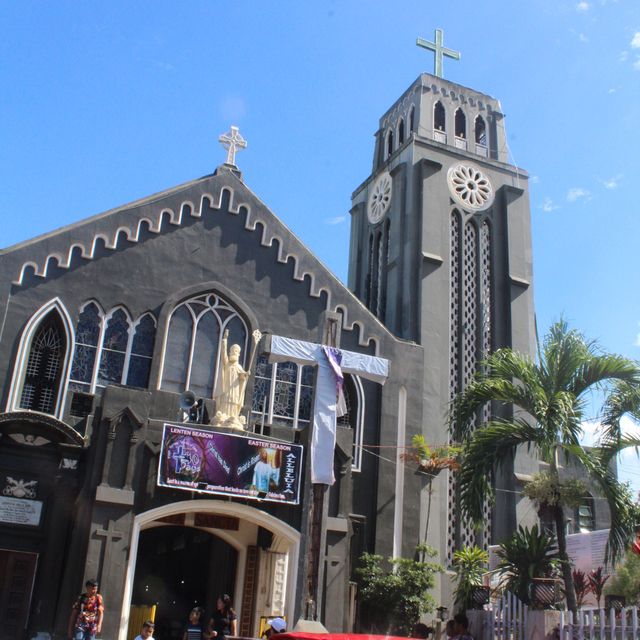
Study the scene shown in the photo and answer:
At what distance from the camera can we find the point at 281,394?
71.5 feet

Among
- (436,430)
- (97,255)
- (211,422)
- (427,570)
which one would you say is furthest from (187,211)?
(427,570)

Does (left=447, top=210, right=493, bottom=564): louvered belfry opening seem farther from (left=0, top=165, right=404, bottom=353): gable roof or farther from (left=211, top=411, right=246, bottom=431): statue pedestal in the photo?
(left=211, top=411, right=246, bottom=431): statue pedestal

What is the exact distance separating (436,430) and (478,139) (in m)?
12.4

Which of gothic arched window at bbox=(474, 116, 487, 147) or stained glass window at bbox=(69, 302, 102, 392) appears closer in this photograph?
stained glass window at bbox=(69, 302, 102, 392)

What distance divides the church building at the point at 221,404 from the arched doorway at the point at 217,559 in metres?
0.06

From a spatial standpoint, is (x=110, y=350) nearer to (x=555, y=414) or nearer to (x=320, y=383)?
(x=320, y=383)

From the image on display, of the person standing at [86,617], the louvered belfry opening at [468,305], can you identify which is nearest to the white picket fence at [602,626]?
the person standing at [86,617]

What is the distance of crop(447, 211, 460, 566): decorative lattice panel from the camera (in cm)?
2405

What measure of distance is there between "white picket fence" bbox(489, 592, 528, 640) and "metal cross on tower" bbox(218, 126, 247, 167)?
1436 cm

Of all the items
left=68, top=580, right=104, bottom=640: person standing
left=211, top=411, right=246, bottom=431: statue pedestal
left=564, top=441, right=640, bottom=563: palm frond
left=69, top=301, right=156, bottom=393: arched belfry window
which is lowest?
left=68, top=580, right=104, bottom=640: person standing

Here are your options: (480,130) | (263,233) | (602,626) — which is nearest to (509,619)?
(602,626)

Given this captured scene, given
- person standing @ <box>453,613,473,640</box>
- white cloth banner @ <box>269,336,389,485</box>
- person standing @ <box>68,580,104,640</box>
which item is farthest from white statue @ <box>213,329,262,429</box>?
person standing @ <box>453,613,473,640</box>

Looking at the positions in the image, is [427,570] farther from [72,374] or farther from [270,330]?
[72,374]

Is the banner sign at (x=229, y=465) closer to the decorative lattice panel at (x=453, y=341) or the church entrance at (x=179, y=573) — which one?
the church entrance at (x=179, y=573)
